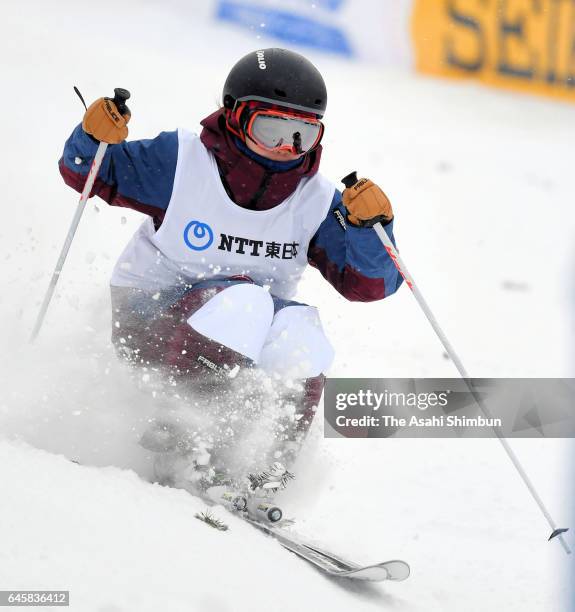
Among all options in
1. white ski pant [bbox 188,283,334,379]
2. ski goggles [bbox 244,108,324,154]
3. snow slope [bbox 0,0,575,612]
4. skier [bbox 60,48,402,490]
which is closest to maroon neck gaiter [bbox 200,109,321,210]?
skier [bbox 60,48,402,490]

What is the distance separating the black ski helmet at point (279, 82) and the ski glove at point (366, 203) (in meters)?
0.36

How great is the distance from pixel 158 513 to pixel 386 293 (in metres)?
1.58

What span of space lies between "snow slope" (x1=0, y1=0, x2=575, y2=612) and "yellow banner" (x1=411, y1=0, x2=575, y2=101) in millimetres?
507

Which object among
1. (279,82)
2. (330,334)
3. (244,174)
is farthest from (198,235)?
(330,334)

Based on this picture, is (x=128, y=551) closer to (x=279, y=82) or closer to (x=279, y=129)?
(x=279, y=129)

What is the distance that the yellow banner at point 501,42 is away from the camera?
40.3ft

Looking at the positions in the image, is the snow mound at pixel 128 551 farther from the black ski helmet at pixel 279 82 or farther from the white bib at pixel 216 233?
the black ski helmet at pixel 279 82

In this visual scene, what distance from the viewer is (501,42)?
12609 mm

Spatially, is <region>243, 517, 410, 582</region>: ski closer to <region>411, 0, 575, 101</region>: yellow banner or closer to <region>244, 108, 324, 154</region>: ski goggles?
<region>244, 108, 324, 154</region>: ski goggles

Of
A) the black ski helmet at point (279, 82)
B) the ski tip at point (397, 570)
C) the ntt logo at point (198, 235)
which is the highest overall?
the black ski helmet at point (279, 82)

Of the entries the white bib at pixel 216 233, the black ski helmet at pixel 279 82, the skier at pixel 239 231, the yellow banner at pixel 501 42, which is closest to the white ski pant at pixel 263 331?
the skier at pixel 239 231

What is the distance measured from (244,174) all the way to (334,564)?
5.16 ft

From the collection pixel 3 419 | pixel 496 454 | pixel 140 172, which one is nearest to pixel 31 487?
pixel 3 419

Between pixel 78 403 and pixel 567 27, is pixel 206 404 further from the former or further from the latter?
pixel 567 27
